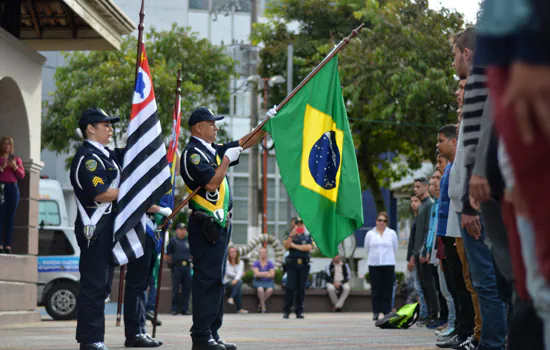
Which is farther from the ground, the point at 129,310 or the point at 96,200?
the point at 96,200

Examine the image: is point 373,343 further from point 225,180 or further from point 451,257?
point 225,180

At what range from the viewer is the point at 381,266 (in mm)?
17922

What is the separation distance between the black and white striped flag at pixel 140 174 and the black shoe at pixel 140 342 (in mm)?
1115

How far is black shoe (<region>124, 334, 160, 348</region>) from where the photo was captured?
9.25 meters

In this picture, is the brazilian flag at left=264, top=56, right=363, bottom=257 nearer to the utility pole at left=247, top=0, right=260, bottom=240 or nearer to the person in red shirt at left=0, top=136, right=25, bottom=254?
the person in red shirt at left=0, top=136, right=25, bottom=254

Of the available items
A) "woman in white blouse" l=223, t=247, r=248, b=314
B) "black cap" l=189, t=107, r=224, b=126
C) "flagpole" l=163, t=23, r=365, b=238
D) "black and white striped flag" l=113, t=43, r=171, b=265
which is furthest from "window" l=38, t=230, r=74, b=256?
"black cap" l=189, t=107, r=224, b=126

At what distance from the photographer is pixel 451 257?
27.7ft

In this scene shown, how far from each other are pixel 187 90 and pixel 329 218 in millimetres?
28848

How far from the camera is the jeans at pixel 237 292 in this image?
80.3 feet

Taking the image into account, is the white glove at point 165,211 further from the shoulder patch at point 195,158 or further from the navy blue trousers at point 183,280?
the navy blue trousers at point 183,280

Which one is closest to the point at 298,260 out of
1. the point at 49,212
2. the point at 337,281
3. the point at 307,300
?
the point at 337,281

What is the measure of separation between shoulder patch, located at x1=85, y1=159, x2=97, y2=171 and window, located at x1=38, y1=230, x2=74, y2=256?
1305 centimetres

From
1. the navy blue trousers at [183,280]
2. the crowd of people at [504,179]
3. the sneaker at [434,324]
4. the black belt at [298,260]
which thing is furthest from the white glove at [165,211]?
the navy blue trousers at [183,280]

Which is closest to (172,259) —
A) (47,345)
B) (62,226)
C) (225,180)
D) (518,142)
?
(62,226)
